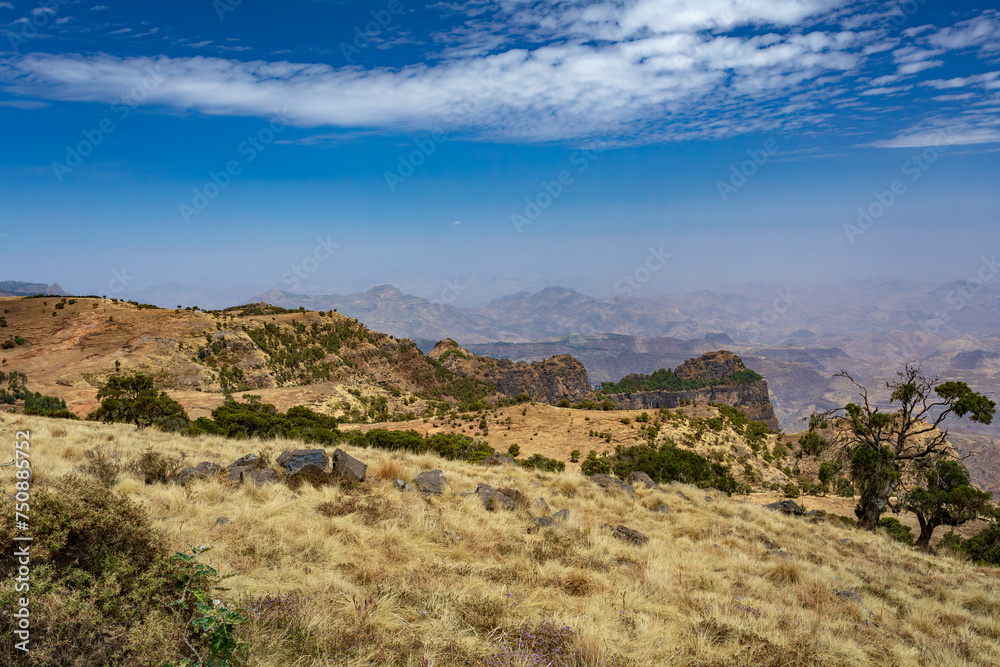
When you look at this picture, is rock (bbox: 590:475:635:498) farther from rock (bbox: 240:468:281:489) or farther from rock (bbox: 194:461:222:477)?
rock (bbox: 194:461:222:477)

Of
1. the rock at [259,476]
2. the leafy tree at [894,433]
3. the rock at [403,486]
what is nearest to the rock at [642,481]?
the leafy tree at [894,433]

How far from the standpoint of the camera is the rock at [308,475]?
11.4 metres

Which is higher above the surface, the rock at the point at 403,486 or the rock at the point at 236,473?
the rock at the point at 236,473

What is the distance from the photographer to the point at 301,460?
12.2 metres

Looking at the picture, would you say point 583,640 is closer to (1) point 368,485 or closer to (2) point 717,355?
(1) point 368,485

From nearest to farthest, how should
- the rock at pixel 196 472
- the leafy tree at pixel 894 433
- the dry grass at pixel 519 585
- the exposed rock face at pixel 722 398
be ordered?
the dry grass at pixel 519 585
the rock at pixel 196 472
the leafy tree at pixel 894 433
the exposed rock face at pixel 722 398

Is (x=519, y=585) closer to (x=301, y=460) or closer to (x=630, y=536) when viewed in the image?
(x=630, y=536)

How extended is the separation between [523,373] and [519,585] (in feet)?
330

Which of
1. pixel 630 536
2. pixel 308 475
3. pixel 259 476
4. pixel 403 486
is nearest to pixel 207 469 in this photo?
pixel 259 476

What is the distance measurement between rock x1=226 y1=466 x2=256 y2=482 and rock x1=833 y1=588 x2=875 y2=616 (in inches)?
517

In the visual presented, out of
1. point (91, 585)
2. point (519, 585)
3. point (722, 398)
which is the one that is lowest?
point (722, 398)

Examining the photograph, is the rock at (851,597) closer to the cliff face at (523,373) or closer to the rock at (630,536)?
the rock at (630,536)

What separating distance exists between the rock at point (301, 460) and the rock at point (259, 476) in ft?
1.64

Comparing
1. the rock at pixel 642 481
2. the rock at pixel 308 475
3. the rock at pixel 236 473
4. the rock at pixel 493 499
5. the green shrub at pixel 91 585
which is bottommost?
the rock at pixel 642 481
